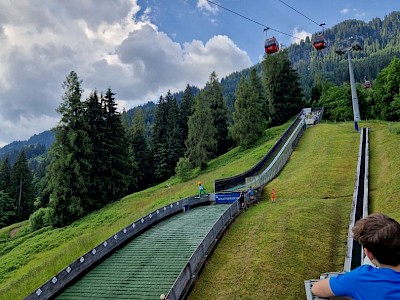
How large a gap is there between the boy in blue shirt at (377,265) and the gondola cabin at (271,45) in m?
36.0

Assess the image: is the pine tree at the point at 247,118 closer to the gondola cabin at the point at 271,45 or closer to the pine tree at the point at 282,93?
the pine tree at the point at 282,93

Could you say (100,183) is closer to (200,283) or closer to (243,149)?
(243,149)

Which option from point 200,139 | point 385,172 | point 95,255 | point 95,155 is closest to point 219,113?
point 200,139

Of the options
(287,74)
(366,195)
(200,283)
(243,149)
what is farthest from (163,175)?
(200,283)

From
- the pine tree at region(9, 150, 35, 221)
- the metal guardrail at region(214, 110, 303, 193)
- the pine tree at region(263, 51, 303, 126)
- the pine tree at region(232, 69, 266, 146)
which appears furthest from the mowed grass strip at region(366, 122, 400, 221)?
the pine tree at region(9, 150, 35, 221)

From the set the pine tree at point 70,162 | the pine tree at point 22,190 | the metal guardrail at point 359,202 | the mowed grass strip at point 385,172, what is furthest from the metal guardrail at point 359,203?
the pine tree at point 22,190

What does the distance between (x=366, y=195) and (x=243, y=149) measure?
37.2 m

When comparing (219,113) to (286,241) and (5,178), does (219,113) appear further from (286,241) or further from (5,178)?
(286,241)

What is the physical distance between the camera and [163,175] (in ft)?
222

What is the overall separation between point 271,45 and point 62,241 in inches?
1056

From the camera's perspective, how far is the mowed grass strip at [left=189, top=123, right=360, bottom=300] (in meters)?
15.0

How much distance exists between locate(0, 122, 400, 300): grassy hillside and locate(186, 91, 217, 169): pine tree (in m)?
14.9

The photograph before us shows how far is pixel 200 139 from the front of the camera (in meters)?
59.6

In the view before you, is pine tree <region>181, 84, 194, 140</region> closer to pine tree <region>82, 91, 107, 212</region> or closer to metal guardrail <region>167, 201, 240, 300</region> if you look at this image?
pine tree <region>82, 91, 107, 212</region>
